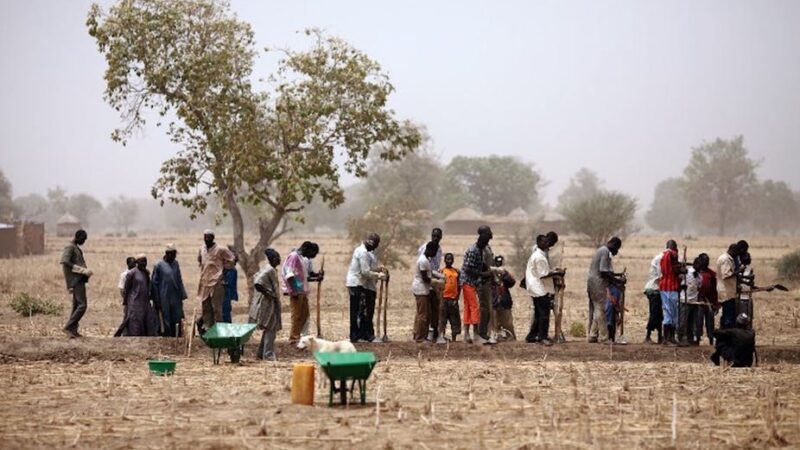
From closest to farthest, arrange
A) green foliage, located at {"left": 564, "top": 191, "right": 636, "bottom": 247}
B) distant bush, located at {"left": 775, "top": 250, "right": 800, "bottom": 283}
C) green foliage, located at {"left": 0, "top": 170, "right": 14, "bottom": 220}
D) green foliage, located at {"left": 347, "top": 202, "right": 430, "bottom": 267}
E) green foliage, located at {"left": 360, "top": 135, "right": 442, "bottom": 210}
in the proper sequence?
1. distant bush, located at {"left": 775, "top": 250, "right": 800, "bottom": 283}
2. green foliage, located at {"left": 347, "top": 202, "right": 430, "bottom": 267}
3. green foliage, located at {"left": 564, "top": 191, "right": 636, "bottom": 247}
4. green foliage, located at {"left": 360, "top": 135, "right": 442, "bottom": 210}
5. green foliage, located at {"left": 0, "top": 170, "right": 14, "bottom": 220}

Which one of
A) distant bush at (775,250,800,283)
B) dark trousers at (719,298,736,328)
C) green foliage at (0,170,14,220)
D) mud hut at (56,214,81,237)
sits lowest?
dark trousers at (719,298,736,328)

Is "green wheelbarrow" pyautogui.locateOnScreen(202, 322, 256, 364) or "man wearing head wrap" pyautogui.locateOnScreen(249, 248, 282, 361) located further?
"man wearing head wrap" pyautogui.locateOnScreen(249, 248, 282, 361)

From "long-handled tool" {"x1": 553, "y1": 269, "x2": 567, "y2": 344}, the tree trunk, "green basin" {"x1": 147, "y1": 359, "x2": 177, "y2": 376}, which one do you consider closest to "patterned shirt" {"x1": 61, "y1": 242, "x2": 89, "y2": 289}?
"green basin" {"x1": 147, "y1": 359, "x2": 177, "y2": 376}

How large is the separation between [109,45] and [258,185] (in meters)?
4.64

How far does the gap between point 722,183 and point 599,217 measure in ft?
268

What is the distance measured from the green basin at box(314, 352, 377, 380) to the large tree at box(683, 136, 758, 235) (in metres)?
119

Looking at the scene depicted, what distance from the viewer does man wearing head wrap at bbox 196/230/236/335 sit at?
17203 mm

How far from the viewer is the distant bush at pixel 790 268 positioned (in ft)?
117

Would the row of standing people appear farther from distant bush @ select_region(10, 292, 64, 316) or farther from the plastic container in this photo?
distant bush @ select_region(10, 292, 64, 316)

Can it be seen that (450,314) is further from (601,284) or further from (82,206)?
(82,206)

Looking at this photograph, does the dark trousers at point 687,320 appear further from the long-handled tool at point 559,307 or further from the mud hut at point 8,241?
the mud hut at point 8,241

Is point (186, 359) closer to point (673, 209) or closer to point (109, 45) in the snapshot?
point (109, 45)

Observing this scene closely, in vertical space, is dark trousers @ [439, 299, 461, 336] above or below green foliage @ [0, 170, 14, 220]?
below

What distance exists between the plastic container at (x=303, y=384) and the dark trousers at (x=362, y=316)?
5.46 metres
